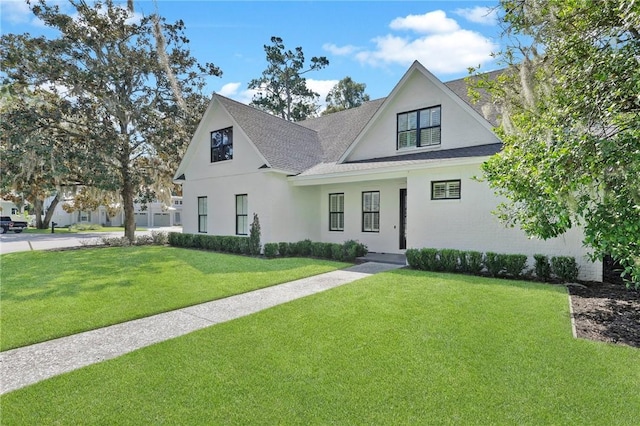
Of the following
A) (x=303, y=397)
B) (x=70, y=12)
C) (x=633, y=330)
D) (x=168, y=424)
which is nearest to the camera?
(x=168, y=424)

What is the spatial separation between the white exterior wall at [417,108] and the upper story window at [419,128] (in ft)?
0.58

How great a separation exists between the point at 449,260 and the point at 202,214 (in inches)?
463

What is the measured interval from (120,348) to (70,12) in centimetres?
1863

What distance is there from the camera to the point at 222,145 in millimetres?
14852

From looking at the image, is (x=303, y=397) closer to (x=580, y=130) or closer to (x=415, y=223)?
(x=580, y=130)

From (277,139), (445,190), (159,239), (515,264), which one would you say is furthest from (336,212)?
(159,239)

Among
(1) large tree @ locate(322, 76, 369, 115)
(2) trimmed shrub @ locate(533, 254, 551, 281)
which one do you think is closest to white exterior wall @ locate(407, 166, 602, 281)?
(2) trimmed shrub @ locate(533, 254, 551, 281)

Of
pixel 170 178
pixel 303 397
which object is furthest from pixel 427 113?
pixel 170 178

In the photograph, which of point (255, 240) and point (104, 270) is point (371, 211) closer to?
point (255, 240)

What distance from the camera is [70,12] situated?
51.3ft

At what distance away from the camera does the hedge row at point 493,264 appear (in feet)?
25.1

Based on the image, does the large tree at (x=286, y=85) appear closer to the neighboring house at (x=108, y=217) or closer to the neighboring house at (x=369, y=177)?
the neighboring house at (x=108, y=217)

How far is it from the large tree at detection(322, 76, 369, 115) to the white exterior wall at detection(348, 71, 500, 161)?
73.0 ft

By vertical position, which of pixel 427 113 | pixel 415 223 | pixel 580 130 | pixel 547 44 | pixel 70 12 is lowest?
pixel 415 223
